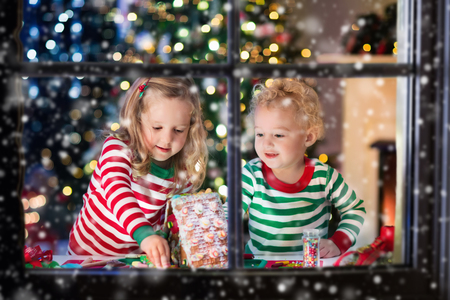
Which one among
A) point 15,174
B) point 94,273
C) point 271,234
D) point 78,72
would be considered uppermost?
point 78,72

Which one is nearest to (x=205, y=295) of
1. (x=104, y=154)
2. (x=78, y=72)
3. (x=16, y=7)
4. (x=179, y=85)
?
(x=78, y=72)

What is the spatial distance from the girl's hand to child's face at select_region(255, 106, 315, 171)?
63cm

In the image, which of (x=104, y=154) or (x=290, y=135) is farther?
(x=290, y=135)

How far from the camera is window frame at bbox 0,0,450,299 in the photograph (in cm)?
75

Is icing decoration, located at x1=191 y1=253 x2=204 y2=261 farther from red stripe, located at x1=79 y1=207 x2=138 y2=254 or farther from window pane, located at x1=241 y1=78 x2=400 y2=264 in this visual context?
red stripe, located at x1=79 y1=207 x2=138 y2=254

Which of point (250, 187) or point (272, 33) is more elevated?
point (272, 33)

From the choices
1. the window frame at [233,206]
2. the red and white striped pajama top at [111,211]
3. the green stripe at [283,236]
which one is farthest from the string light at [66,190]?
the window frame at [233,206]

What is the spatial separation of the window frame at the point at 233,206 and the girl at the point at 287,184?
78cm

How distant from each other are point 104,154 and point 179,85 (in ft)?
1.33

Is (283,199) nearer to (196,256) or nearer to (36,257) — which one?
(196,256)

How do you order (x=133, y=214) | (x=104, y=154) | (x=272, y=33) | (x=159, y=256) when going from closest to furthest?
(x=159, y=256) → (x=133, y=214) → (x=104, y=154) → (x=272, y=33)

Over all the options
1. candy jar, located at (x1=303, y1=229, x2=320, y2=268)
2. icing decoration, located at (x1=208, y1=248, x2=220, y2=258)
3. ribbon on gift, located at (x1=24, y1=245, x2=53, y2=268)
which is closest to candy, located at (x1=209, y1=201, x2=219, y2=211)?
icing decoration, located at (x1=208, y1=248, x2=220, y2=258)

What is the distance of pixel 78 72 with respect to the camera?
2.48 ft

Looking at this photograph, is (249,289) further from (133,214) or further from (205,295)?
(133,214)
